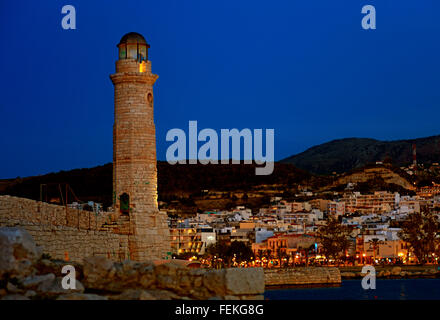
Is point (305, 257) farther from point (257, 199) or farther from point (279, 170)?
point (279, 170)

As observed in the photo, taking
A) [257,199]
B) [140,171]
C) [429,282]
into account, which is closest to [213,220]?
[257,199]

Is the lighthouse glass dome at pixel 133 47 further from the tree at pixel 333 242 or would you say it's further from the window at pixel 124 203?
the tree at pixel 333 242

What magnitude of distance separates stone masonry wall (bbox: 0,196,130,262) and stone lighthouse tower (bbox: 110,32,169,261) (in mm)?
1373

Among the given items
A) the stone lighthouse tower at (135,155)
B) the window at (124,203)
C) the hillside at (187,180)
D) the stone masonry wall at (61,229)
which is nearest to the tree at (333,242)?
the hillside at (187,180)

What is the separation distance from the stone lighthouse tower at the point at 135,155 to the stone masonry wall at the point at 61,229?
54.0 inches

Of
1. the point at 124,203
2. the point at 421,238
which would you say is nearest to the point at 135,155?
the point at 124,203

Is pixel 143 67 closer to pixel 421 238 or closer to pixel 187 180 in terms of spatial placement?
pixel 421 238

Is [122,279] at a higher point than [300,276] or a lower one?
higher

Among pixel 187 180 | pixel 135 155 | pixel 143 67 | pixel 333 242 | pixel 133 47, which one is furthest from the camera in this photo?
pixel 187 180

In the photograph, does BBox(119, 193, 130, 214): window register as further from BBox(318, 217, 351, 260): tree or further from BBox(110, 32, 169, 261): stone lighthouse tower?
BBox(318, 217, 351, 260): tree

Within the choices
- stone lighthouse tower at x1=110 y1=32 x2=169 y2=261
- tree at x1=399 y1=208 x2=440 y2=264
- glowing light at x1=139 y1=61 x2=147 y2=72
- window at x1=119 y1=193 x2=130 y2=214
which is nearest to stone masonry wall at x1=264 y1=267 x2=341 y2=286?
tree at x1=399 y1=208 x2=440 y2=264

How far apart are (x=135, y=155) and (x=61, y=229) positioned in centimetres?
739

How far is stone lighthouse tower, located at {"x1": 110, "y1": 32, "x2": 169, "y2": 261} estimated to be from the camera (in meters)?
20.8

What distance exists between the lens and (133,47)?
21594 mm
